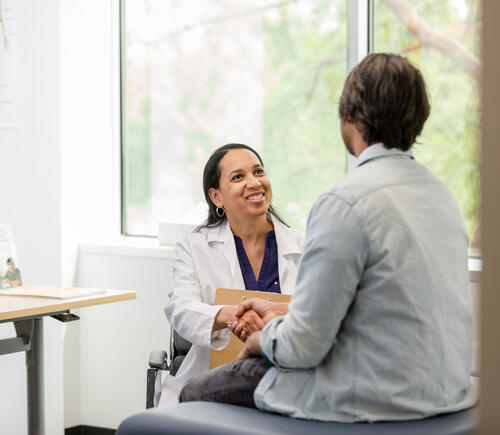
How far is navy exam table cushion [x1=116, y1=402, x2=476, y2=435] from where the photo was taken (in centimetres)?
147

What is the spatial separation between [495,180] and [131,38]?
131 inches

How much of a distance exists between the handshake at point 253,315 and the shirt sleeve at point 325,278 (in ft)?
1.62

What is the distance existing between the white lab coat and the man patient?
30.5 inches

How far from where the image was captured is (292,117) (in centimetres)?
341

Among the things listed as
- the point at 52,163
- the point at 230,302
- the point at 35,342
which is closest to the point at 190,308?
the point at 230,302

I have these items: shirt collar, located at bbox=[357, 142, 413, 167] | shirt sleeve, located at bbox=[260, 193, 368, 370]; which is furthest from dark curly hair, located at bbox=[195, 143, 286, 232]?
shirt sleeve, located at bbox=[260, 193, 368, 370]

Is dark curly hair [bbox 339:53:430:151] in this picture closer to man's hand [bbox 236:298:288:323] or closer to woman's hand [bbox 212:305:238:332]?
man's hand [bbox 236:298:288:323]

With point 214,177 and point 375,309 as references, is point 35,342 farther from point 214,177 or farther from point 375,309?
point 375,309

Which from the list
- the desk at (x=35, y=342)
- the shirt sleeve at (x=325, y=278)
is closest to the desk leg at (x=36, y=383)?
the desk at (x=35, y=342)

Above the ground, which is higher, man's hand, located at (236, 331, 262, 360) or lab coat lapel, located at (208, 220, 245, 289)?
lab coat lapel, located at (208, 220, 245, 289)

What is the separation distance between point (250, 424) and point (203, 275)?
0.95 m

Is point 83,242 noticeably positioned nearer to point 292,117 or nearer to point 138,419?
point 292,117

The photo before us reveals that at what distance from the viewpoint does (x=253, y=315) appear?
81.2 inches

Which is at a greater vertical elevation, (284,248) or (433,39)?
(433,39)
